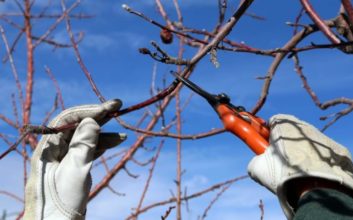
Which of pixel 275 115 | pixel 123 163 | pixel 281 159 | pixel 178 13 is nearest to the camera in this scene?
pixel 281 159

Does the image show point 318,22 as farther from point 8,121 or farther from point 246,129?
point 8,121

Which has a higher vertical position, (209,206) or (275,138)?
(209,206)

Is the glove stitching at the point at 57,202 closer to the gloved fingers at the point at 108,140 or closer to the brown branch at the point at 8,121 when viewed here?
the gloved fingers at the point at 108,140

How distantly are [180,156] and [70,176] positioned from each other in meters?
1.54

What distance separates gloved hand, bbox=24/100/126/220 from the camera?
1878mm

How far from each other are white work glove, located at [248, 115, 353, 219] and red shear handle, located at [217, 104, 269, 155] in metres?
0.03

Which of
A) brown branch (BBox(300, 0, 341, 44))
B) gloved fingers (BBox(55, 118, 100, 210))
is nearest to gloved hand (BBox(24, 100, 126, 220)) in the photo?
gloved fingers (BBox(55, 118, 100, 210))

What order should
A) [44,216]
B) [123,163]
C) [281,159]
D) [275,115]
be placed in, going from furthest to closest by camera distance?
1. [123,163]
2. [44,216]
3. [275,115]
4. [281,159]

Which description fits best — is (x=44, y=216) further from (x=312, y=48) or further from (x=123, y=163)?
(x=123, y=163)

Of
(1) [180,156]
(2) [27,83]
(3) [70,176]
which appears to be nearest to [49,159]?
(3) [70,176]

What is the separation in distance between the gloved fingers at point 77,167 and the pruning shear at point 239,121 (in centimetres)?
40

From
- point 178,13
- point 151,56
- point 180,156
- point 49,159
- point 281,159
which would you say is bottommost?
point 281,159

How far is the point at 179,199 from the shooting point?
132 inches

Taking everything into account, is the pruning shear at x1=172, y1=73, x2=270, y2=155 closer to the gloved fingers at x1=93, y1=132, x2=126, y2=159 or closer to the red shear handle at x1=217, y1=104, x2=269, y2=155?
the red shear handle at x1=217, y1=104, x2=269, y2=155
